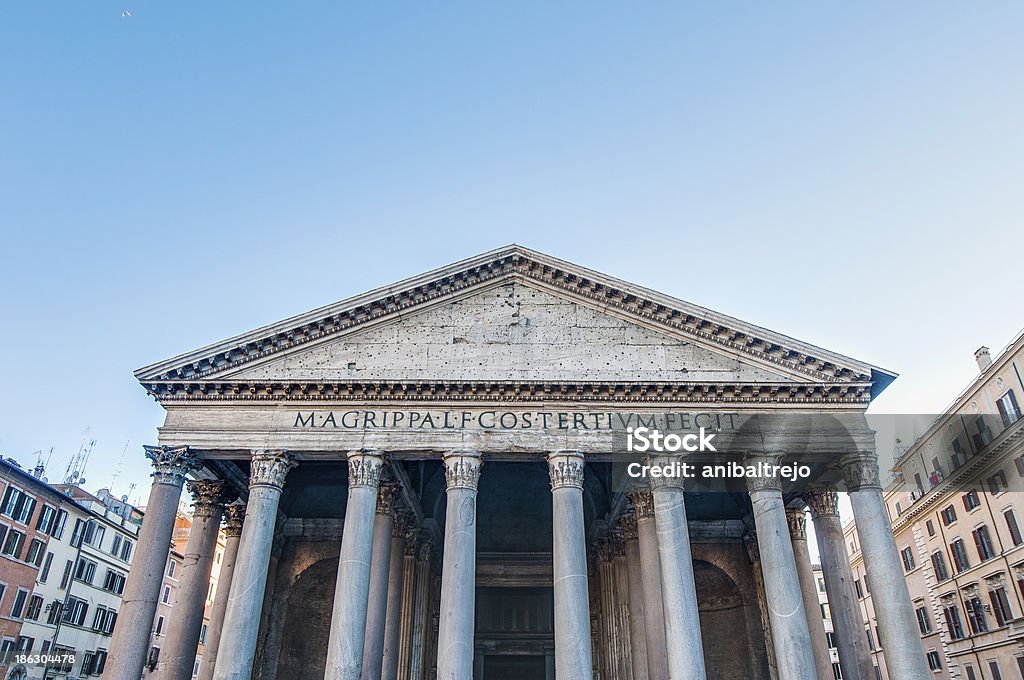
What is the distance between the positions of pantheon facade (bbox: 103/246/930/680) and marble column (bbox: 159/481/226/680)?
41 mm

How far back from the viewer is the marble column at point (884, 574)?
12.3 meters

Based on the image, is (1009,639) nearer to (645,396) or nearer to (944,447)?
(944,447)

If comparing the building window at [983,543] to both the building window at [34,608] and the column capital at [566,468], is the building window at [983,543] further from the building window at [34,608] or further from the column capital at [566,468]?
the building window at [34,608]

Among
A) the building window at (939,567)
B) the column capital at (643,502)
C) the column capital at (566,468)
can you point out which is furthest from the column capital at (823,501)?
the building window at (939,567)

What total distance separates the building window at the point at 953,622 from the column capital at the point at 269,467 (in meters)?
26.9

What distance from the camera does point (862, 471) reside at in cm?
1398

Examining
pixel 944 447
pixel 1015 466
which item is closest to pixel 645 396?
pixel 1015 466

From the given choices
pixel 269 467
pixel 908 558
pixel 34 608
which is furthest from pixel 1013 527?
pixel 34 608

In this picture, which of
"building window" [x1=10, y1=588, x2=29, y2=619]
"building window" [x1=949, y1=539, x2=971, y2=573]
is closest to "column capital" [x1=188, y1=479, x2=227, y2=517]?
"building window" [x1=10, y1=588, x2=29, y2=619]

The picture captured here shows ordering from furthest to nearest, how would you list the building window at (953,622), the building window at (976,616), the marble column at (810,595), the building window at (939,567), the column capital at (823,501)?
the building window at (939,567) < the building window at (953,622) < the building window at (976,616) < the column capital at (823,501) < the marble column at (810,595)

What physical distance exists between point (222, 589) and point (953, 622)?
90.0 ft

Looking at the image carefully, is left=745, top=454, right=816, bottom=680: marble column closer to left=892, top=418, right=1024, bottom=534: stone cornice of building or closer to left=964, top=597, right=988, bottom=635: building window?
left=892, top=418, right=1024, bottom=534: stone cornice of building

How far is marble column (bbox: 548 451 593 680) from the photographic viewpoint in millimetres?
11977

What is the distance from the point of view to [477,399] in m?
14.3
